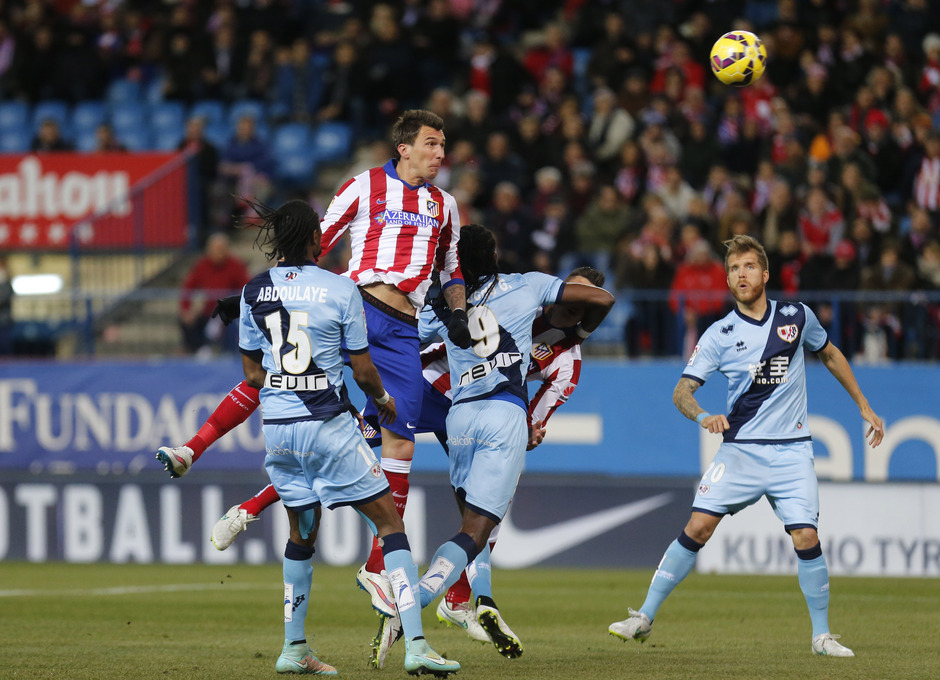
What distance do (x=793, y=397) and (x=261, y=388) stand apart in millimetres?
3029

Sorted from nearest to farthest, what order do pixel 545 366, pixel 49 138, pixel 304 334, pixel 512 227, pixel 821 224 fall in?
pixel 304 334 → pixel 545 366 → pixel 821 224 → pixel 512 227 → pixel 49 138

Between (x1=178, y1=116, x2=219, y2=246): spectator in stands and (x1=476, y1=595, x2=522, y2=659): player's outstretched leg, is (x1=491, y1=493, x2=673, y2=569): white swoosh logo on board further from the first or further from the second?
(x1=178, y1=116, x2=219, y2=246): spectator in stands

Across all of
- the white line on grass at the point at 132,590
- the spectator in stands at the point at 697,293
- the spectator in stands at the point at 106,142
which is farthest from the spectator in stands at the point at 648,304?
the spectator in stands at the point at 106,142

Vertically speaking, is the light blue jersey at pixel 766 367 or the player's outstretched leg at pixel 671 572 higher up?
the light blue jersey at pixel 766 367

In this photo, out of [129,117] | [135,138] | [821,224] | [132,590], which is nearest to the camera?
[132,590]

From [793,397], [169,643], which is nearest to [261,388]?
[169,643]

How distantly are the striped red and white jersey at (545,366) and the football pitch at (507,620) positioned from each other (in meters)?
1.48

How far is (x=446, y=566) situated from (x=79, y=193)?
40.0ft

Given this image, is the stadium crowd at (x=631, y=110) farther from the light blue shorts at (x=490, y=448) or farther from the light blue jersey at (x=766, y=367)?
the light blue shorts at (x=490, y=448)

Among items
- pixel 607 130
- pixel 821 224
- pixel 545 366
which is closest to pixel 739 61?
pixel 821 224

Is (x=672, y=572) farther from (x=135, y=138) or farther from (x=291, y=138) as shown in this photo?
(x=135, y=138)

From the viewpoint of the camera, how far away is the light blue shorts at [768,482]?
766 cm

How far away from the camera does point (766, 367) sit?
308 inches

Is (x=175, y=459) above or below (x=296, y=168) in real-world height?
below
